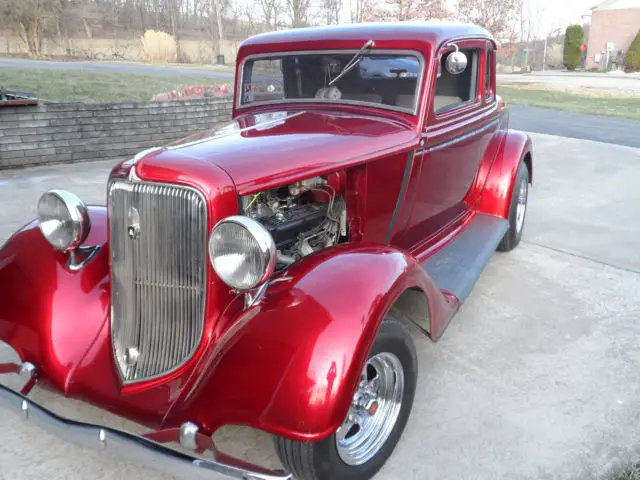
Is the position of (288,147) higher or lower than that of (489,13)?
lower

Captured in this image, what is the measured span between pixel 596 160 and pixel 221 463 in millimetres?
7885

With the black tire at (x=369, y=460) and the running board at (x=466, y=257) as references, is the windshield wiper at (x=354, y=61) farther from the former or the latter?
the black tire at (x=369, y=460)

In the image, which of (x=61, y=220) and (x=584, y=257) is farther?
(x=584, y=257)

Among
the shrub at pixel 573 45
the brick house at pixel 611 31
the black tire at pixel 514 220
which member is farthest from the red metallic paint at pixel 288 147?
the shrub at pixel 573 45

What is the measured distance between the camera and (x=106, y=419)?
2.42 m

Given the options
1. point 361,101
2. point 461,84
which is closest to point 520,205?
point 461,84

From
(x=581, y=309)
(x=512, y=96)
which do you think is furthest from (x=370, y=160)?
(x=512, y=96)

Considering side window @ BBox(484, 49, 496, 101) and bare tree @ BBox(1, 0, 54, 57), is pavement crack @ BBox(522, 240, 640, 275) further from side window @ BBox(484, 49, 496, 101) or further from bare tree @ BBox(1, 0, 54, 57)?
bare tree @ BBox(1, 0, 54, 57)

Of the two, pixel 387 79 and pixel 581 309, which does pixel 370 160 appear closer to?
pixel 387 79

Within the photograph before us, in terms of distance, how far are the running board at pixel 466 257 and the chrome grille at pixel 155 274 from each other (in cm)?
143

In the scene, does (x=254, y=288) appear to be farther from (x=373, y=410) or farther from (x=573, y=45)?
(x=573, y=45)

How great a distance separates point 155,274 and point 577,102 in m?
16.4

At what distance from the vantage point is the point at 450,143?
3.33 metres

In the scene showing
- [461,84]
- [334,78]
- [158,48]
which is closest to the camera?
[334,78]
